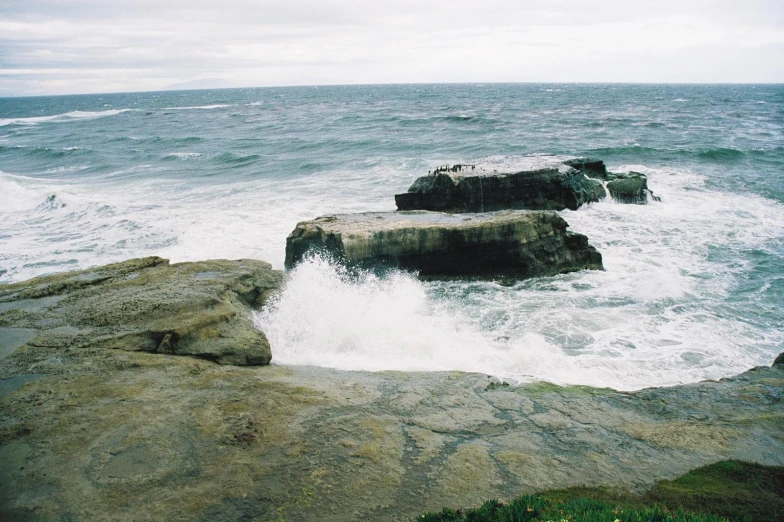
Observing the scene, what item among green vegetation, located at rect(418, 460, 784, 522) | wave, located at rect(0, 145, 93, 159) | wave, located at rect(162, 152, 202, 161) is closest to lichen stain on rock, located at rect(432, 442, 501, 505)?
green vegetation, located at rect(418, 460, 784, 522)

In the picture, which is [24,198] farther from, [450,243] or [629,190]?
[629,190]

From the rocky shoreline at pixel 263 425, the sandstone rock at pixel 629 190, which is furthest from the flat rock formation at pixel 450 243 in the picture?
the sandstone rock at pixel 629 190

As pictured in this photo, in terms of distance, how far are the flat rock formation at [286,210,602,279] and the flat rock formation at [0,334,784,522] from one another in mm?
5669

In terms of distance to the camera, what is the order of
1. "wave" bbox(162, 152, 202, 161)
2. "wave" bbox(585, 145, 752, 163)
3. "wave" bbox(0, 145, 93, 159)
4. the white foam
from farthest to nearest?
"wave" bbox(0, 145, 93, 159), "wave" bbox(162, 152, 202, 161), "wave" bbox(585, 145, 752, 163), the white foam

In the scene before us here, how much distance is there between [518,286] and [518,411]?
7.09 metres

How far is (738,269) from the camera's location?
1459 centimetres

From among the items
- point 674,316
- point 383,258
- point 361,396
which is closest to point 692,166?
point 674,316

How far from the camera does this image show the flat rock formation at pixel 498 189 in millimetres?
17078

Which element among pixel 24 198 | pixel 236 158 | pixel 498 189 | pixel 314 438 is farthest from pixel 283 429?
pixel 236 158

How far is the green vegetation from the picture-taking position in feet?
13.4

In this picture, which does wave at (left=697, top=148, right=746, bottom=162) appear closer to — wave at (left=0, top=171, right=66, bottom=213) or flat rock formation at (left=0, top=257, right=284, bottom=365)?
flat rock formation at (left=0, top=257, right=284, bottom=365)

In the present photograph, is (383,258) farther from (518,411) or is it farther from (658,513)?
(658,513)

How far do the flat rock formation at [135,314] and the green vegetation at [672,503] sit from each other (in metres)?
4.81

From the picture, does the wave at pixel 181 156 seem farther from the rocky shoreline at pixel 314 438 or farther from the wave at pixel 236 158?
the rocky shoreline at pixel 314 438
